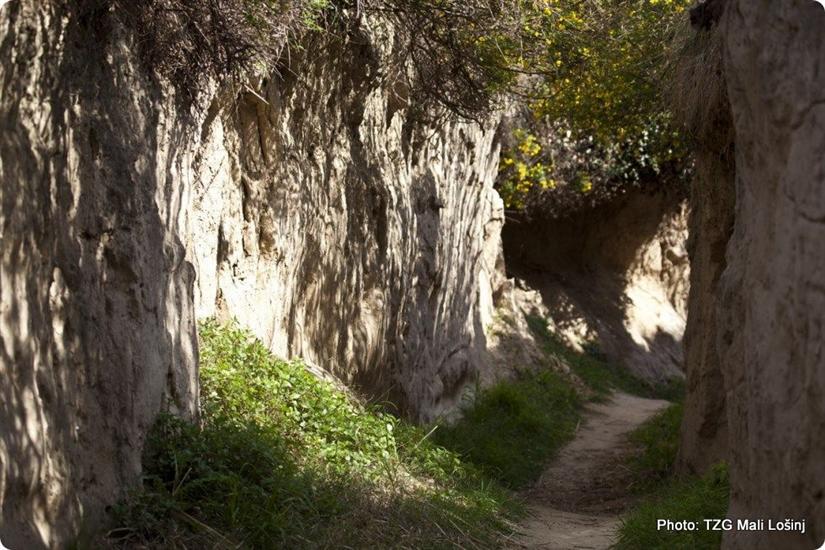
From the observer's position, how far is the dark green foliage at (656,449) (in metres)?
11.0

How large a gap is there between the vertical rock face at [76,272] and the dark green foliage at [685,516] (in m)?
3.35

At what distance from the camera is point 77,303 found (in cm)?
579

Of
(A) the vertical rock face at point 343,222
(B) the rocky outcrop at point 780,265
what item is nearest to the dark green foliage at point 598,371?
(A) the vertical rock face at point 343,222

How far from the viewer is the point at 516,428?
13.3 meters

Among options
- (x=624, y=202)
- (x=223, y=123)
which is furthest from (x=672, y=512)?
(x=624, y=202)

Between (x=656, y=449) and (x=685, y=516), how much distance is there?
3925mm

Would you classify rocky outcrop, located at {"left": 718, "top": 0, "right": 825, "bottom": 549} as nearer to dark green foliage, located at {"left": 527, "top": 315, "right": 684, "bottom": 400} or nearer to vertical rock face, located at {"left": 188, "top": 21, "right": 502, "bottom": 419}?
vertical rock face, located at {"left": 188, "top": 21, "right": 502, "bottom": 419}

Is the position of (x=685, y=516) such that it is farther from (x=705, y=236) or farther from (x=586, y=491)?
(x=586, y=491)

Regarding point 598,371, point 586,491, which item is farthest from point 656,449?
point 598,371

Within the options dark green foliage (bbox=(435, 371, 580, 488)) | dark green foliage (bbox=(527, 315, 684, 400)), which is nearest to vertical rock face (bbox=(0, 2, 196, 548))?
Result: dark green foliage (bbox=(435, 371, 580, 488))

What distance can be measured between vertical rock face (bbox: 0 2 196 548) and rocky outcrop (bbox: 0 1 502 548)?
1cm

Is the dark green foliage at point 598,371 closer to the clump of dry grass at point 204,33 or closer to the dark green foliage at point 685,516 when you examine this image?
the dark green foliage at point 685,516

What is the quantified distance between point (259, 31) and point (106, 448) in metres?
3.28

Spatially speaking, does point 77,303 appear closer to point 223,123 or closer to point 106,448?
point 106,448
